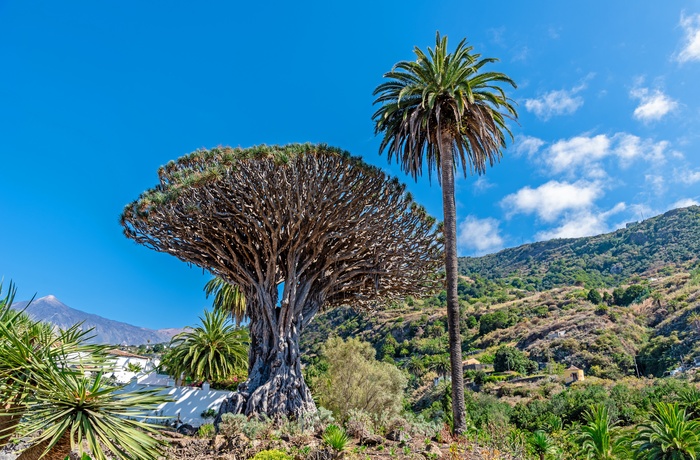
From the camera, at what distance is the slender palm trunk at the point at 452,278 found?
11.7m

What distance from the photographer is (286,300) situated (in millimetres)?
15281

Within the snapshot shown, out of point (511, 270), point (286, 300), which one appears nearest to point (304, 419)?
point (286, 300)

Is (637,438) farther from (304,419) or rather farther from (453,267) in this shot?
(304,419)

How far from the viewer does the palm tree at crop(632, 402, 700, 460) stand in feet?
37.4

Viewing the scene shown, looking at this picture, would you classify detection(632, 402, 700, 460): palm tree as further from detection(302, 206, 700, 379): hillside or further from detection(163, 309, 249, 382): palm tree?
detection(302, 206, 700, 379): hillside

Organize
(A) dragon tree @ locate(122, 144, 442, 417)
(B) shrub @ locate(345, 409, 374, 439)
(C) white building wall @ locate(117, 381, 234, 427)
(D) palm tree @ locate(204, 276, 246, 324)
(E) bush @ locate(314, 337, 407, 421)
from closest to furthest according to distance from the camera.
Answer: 1. (B) shrub @ locate(345, 409, 374, 439)
2. (A) dragon tree @ locate(122, 144, 442, 417)
3. (C) white building wall @ locate(117, 381, 234, 427)
4. (E) bush @ locate(314, 337, 407, 421)
5. (D) palm tree @ locate(204, 276, 246, 324)

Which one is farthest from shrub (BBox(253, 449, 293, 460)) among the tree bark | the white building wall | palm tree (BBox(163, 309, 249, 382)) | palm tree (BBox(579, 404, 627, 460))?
palm tree (BBox(163, 309, 249, 382))

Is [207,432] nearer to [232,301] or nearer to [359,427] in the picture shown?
[359,427]

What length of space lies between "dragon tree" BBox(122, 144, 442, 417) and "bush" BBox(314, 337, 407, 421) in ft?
17.5

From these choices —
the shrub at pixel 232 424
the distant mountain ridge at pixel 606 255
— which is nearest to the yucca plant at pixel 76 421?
the shrub at pixel 232 424

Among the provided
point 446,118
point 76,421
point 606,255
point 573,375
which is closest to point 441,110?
point 446,118

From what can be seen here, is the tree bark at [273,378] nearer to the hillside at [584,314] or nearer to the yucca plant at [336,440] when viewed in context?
the yucca plant at [336,440]

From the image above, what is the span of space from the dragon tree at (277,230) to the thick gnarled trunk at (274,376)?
0.11 feet

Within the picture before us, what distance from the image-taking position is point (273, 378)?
14047mm
